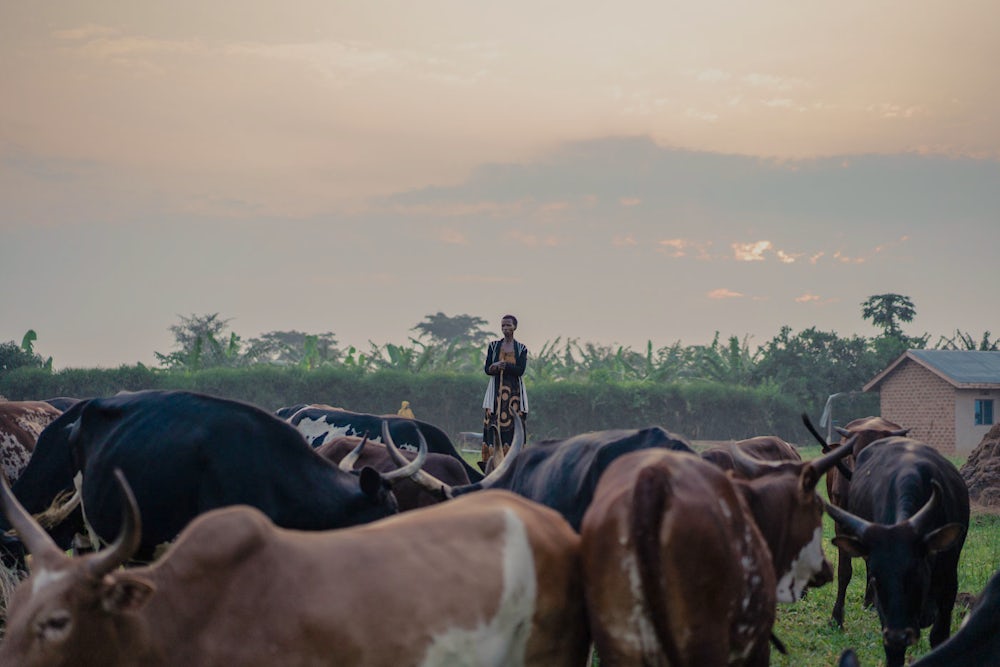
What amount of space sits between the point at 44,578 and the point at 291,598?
2.66 feet

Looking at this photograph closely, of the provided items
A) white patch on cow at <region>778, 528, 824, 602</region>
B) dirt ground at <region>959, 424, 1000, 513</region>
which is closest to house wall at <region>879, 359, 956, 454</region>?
dirt ground at <region>959, 424, 1000, 513</region>

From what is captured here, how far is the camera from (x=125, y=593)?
3586mm

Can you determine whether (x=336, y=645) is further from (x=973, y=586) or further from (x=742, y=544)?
(x=973, y=586)

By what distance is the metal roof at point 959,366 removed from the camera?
119 feet

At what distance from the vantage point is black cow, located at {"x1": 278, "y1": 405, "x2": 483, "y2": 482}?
1085 centimetres

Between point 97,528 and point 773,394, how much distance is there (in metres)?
35.8

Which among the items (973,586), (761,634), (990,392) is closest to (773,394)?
(990,392)

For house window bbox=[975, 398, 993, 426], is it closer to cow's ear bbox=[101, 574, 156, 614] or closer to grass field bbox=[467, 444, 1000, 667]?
grass field bbox=[467, 444, 1000, 667]

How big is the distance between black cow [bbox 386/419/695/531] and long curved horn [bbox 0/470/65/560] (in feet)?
10.4

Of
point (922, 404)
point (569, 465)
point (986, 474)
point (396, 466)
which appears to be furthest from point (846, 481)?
point (922, 404)

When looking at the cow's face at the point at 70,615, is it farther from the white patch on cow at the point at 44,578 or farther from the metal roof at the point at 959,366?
the metal roof at the point at 959,366

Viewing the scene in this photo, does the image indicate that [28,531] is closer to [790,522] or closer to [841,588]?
[790,522]

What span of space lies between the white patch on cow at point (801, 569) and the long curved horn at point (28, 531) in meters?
3.40

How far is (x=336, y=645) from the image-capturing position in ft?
12.0
